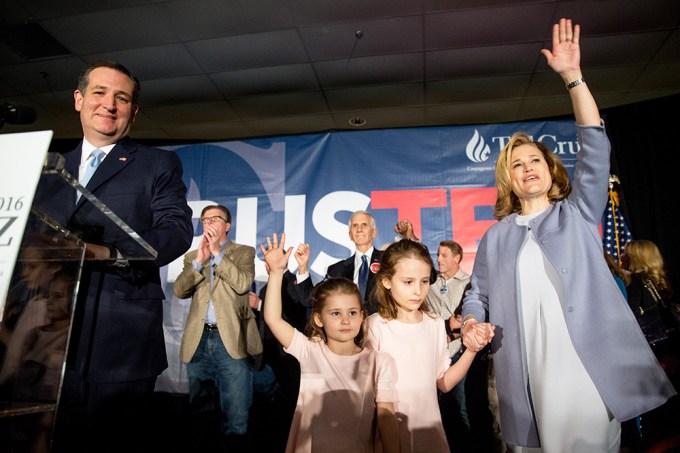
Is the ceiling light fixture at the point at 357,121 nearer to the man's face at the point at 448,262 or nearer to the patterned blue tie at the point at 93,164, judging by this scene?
the man's face at the point at 448,262

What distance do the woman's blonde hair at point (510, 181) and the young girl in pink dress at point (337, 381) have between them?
0.89m

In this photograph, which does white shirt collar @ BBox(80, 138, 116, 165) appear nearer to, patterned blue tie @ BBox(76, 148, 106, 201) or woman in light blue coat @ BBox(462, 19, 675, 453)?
patterned blue tie @ BBox(76, 148, 106, 201)

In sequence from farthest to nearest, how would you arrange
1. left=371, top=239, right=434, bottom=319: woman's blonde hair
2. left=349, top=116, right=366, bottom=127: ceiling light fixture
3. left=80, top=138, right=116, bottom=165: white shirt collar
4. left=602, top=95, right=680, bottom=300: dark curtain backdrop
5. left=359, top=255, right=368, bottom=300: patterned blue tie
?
left=349, top=116, right=366, bottom=127: ceiling light fixture → left=602, top=95, right=680, bottom=300: dark curtain backdrop → left=359, top=255, right=368, bottom=300: patterned blue tie → left=371, top=239, right=434, bottom=319: woman's blonde hair → left=80, top=138, right=116, bottom=165: white shirt collar

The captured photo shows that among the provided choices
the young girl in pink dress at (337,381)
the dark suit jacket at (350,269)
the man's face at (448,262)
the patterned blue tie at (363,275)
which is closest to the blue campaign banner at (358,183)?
the man's face at (448,262)

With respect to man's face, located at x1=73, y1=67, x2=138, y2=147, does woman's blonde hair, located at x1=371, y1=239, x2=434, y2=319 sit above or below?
below

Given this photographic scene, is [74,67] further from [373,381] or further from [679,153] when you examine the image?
[679,153]

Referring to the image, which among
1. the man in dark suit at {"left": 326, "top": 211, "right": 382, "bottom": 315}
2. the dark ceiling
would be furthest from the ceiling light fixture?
the man in dark suit at {"left": 326, "top": 211, "right": 382, "bottom": 315}

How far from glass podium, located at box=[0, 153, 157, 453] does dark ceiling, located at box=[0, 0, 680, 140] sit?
3.26 meters

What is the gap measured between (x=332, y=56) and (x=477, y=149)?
1.91 meters

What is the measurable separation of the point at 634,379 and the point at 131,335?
5.30 feet

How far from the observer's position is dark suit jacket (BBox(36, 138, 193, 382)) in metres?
1.18

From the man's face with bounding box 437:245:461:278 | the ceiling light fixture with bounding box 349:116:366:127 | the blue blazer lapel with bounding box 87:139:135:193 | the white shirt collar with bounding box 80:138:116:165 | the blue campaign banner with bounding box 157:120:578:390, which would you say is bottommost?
the blue blazer lapel with bounding box 87:139:135:193

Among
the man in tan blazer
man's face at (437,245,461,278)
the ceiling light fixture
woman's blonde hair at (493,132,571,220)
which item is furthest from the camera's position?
the ceiling light fixture

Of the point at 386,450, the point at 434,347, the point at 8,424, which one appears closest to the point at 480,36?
the point at 434,347
